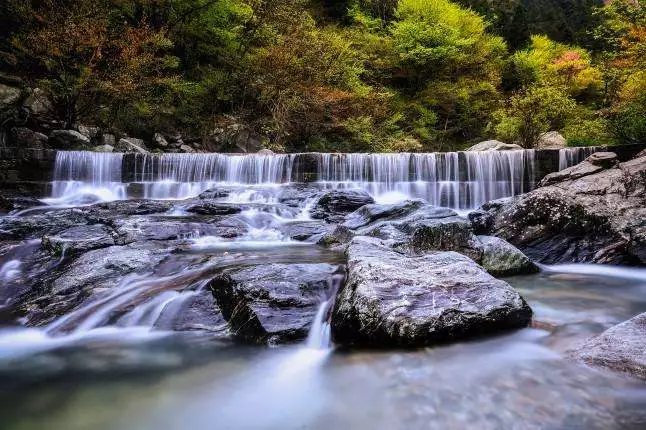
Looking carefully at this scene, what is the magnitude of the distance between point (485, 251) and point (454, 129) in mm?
17387

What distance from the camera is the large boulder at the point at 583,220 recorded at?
651 cm

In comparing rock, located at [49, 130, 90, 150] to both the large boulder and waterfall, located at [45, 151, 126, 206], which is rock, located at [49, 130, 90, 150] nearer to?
waterfall, located at [45, 151, 126, 206]

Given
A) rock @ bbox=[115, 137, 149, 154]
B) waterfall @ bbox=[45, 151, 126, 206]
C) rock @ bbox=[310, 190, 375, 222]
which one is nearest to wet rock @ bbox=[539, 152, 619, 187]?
rock @ bbox=[310, 190, 375, 222]

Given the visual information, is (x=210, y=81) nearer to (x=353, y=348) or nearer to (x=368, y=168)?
(x=368, y=168)

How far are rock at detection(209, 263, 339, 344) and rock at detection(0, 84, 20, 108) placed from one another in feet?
40.0

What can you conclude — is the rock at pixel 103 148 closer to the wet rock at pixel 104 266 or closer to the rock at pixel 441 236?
the wet rock at pixel 104 266

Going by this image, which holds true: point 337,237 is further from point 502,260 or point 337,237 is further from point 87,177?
point 87,177

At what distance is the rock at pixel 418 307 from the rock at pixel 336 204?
547cm

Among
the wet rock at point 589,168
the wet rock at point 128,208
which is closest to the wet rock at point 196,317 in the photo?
the wet rock at point 128,208

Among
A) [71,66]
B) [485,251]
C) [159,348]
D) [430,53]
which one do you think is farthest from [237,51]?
[159,348]

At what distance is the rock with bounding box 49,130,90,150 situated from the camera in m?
12.7

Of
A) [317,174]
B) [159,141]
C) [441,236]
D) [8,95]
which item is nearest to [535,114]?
[317,174]

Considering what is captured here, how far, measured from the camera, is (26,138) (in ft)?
40.5

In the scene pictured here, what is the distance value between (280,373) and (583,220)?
5.89 meters
